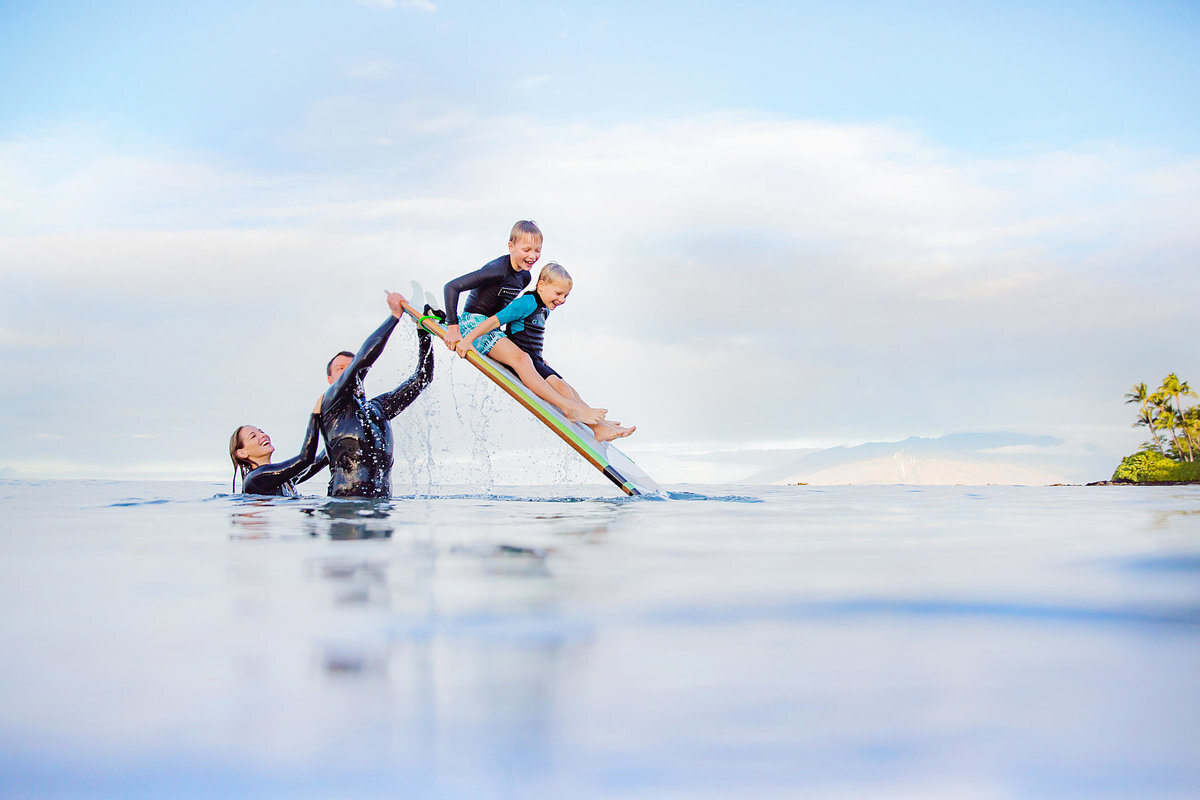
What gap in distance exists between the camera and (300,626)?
6.52 feet

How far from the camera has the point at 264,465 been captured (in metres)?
7.33

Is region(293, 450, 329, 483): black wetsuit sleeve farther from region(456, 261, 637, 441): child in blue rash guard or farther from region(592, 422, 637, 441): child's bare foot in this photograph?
region(592, 422, 637, 441): child's bare foot

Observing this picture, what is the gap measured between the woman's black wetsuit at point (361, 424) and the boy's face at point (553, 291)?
4.01 feet

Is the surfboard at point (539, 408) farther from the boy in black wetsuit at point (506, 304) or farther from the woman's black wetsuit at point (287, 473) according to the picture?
the woman's black wetsuit at point (287, 473)

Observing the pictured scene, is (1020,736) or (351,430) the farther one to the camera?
(351,430)

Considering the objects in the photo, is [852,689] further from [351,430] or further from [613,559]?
[351,430]

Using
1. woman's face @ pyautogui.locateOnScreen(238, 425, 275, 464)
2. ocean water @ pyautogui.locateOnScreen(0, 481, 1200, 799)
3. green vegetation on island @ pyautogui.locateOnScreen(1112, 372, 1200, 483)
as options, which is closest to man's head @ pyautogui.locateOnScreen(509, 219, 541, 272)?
woman's face @ pyautogui.locateOnScreen(238, 425, 275, 464)

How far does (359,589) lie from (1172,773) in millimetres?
2010

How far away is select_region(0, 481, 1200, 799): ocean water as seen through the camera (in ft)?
3.66

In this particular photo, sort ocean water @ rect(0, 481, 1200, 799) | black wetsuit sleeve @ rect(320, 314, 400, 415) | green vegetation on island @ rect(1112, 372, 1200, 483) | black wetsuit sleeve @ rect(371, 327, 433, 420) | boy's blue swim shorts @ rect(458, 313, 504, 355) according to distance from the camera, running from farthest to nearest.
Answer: green vegetation on island @ rect(1112, 372, 1200, 483), boy's blue swim shorts @ rect(458, 313, 504, 355), black wetsuit sleeve @ rect(371, 327, 433, 420), black wetsuit sleeve @ rect(320, 314, 400, 415), ocean water @ rect(0, 481, 1200, 799)

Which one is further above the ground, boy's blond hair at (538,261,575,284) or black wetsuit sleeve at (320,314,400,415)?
boy's blond hair at (538,261,575,284)

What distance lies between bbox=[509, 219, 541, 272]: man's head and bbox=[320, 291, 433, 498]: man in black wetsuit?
110 cm

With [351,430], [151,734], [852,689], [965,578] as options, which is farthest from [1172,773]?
[351,430]

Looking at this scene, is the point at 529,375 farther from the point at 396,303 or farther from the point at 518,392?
the point at 396,303
